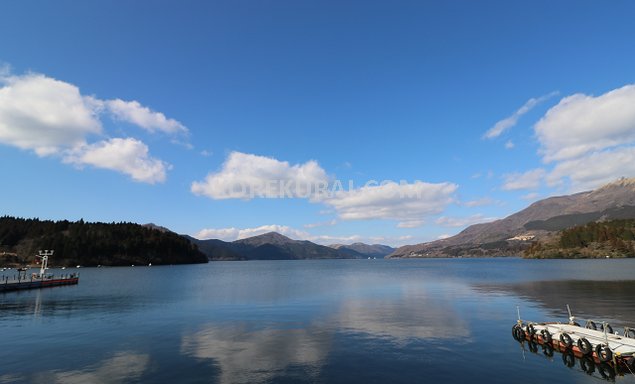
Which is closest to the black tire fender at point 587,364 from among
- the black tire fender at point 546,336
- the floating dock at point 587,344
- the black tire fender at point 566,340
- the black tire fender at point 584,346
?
the floating dock at point 587,344

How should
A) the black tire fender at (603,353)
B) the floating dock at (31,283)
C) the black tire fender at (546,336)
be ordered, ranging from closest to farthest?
the black tire fender at (603,353)
the black tire fender at (546,336)
the floating dock at (31,283)

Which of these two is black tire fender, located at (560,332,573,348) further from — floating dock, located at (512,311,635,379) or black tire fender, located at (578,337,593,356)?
black tire fender, located at (578,337,593,356)

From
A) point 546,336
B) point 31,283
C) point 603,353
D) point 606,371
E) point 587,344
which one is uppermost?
point 31,283

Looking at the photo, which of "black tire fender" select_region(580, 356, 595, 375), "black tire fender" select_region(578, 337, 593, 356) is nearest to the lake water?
"black tire fender" select_region(580, 356, 595, 375)

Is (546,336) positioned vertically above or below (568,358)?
above

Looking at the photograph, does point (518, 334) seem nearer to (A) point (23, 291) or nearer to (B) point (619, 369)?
(B) point (619, 369)

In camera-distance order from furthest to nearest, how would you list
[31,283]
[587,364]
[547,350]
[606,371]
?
[31,283] < [547,350] < [587,364] < [606,371]

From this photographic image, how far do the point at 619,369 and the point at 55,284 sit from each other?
151140 millimetres

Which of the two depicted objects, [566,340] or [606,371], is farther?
[566,340]

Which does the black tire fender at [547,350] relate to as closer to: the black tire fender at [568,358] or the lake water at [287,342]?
the lake water at [287,342]

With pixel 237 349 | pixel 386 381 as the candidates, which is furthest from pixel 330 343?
pixel 386 381

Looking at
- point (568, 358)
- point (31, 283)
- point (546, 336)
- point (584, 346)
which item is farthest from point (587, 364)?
point (31, 283)

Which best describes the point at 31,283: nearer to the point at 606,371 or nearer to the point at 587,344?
the point at 587,344

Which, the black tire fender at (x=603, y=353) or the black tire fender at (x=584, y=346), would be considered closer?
the black tire fender at (x=603, y=353)
